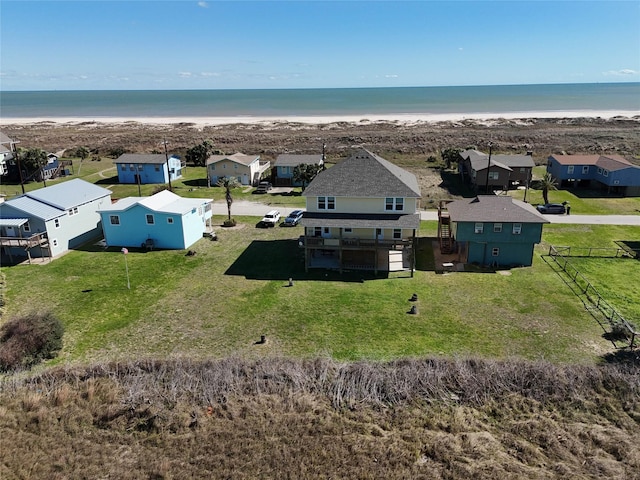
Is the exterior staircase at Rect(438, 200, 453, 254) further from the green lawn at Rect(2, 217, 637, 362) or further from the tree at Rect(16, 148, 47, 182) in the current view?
the tree at Rect(16, 148, 47, 182)

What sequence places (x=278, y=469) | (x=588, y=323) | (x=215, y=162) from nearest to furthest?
(x=278, y=469), (x=588, y=323), (x=215, y=162)

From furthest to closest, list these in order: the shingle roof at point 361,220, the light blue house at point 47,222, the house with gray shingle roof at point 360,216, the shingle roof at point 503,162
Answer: the shingle roof at point 503,162
the light blue house at point 47,222
the house with gray shingle roof at point 360,216
the shingle roof at point 361,220

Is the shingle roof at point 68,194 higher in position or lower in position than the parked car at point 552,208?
higher

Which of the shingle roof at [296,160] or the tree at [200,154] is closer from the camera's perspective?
the shingle roof at [296,160]

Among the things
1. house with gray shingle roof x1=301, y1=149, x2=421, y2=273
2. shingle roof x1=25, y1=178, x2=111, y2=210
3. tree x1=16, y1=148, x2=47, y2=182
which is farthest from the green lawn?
tree x1=16, y1=148, x2=47, y2=182

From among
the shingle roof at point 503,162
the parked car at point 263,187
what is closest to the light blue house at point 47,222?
the parked car at point 263,187

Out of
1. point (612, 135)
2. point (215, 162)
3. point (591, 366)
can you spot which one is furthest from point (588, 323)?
point (612, 135)

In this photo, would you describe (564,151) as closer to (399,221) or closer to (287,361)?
(399,221)

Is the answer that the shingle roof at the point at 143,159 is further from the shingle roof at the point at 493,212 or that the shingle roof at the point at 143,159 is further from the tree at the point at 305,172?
the shingle roof at the point at 493,212
